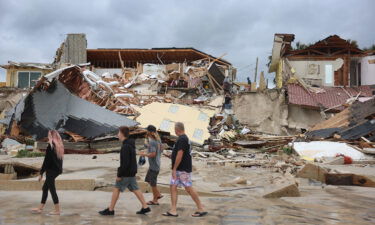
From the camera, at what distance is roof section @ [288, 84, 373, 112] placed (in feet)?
82.4

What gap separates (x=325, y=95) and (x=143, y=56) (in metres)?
15.8

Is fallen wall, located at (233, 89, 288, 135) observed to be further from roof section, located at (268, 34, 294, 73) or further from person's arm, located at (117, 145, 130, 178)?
person's arm, located at (117, 145, 130, 178)

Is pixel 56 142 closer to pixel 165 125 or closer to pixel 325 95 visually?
pixel 165 125

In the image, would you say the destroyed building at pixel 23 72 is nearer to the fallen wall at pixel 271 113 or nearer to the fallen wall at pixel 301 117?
the fallen wall at pixel 271 113

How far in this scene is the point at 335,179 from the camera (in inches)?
365

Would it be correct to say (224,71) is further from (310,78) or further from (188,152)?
(188,152)

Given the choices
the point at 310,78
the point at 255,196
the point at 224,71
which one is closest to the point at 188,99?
the point at 224,71

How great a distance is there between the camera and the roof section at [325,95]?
2512 centimetres

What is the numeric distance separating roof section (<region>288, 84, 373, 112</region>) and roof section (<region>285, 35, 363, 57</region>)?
9.57 ft

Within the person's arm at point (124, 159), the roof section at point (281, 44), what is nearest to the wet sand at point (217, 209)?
the person's arm at point (124, 159)

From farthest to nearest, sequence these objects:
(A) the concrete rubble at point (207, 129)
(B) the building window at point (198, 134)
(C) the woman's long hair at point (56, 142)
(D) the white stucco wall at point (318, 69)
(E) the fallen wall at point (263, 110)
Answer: (D) the white stucco wall at point (318, 69), (E) the fallen wall at point (263, 110), (B) the building window at point (198, 134), (A) the concrete rubble at point (207, 129), (C) the woman's long hair at point (56, 142)

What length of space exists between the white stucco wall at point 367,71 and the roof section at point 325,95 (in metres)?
1.81

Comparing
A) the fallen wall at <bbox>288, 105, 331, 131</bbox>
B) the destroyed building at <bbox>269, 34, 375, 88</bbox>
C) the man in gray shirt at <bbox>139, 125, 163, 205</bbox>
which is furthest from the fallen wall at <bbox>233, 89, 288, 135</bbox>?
the man in gray shirt at <bbox>139, 125, 163, 205</bbox>

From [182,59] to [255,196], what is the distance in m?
26.9
